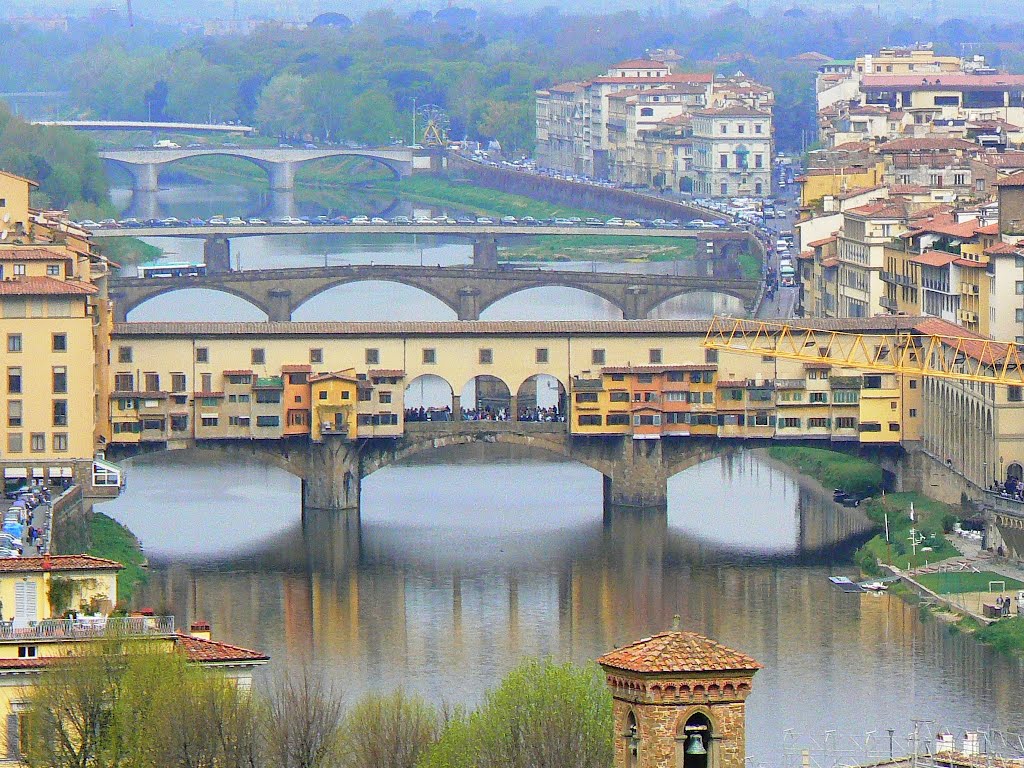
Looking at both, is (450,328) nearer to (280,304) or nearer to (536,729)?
(280,304)

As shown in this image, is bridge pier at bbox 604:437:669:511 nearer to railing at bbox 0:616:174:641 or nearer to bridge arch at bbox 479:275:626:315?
bridge arch at bbox 479:275:626:315

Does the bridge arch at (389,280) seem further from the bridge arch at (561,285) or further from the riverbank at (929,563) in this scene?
the riverbank at (929,563)

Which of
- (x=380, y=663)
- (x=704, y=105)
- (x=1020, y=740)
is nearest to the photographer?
(x=1020, y=740)

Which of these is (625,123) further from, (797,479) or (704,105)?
(797,479)

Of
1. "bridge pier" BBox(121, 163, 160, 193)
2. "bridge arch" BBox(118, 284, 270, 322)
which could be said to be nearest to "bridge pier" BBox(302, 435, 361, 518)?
"bridge arch" BBox(118, 284, 270, 322)

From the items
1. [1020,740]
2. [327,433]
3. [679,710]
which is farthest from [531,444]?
[679,710]

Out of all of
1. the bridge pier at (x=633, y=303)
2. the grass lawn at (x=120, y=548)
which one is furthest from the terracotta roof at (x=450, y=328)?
the bridge pier at (x=633, y=303)
